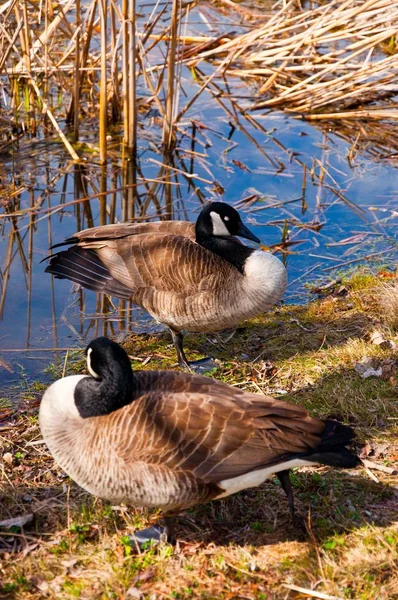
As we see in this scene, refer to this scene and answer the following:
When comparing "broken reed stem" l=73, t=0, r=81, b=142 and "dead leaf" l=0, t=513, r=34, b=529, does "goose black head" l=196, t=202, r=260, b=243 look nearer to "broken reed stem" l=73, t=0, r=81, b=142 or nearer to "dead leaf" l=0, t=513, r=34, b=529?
"dead leaf" l=0, t=513, r=34, b=529

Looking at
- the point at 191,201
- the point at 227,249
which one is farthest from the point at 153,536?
the point at 191,201

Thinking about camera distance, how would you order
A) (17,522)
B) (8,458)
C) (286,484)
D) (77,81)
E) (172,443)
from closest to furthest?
(172,443) → (286,484) → (17,522) → (8,458) → (77,81)

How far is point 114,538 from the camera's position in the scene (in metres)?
4.30

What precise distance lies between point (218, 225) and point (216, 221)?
0.13 feet

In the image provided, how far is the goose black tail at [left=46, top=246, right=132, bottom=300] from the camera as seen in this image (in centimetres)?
648

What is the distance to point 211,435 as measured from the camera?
4.08 metres

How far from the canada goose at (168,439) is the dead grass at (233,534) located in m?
0.30

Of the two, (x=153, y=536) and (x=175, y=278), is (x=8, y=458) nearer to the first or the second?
(x=153, y=536)

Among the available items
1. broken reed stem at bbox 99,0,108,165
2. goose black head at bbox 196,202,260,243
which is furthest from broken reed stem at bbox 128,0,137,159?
goose black head at bbox 196,202,260,243

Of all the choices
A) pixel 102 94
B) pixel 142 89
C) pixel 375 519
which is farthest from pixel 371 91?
pixel 375 519

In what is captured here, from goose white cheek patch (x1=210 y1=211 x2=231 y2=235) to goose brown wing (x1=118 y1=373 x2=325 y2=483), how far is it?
8.18 ft

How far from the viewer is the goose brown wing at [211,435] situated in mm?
4027

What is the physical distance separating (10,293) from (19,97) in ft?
13.6

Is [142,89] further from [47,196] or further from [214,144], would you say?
[47,196]
